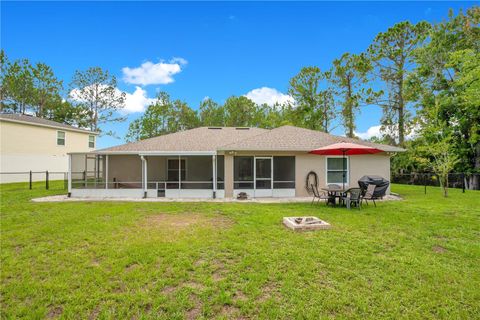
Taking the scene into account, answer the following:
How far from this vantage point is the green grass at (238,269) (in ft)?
10.5

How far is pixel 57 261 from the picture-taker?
181 inches

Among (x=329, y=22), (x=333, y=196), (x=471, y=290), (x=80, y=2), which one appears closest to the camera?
(x=471, y=290)

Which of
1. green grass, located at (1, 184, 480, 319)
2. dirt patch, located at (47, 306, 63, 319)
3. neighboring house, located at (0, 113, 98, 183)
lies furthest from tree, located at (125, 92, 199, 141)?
dirt patch, located at (47, 306, 63, 319)

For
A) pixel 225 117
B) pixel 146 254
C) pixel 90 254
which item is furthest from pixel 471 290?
pixel 225 117

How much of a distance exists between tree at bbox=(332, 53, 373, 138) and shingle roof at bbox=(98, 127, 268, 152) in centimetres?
1339

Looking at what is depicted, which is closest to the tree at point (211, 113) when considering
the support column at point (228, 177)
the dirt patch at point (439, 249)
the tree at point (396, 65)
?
the tree at point (396, 65)

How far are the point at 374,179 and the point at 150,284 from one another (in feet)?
32.6

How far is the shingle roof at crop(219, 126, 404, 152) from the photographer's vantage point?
41.5 ft

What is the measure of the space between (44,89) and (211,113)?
835 inches

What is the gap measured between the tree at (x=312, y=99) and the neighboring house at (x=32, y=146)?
76.9 ft

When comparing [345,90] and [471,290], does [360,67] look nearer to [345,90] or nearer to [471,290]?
[345,90]

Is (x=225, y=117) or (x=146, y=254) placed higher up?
(x=225, y=117)

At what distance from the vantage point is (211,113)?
38.9 meters

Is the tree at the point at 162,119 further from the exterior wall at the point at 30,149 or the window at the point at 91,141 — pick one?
the exterior wall at the point at 30,149
